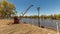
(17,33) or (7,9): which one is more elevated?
(7,9)

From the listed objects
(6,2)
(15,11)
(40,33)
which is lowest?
(40,33)

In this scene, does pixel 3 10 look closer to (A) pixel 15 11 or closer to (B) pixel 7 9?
(B) pixel 7 9

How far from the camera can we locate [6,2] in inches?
2147

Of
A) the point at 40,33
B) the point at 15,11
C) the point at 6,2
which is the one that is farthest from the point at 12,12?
the point at 40,33

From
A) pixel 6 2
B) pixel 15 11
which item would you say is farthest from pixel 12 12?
pixel 6 2

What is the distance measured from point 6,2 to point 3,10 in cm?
409

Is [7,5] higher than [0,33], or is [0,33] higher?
[7,5]

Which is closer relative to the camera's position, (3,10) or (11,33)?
(11,33)

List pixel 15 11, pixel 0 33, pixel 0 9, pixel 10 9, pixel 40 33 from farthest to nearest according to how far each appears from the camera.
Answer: pixel 15 11 → pixel 10 9 → pixel 0 9 → pixel 40 33 → pixel 0 33

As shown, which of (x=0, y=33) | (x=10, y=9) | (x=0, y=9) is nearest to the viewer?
(x=0, y=33)

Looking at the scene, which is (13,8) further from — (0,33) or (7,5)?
(0,33)

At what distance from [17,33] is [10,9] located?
44.3m

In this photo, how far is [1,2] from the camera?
56406 millimetres

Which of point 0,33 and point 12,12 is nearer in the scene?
point 0,33
